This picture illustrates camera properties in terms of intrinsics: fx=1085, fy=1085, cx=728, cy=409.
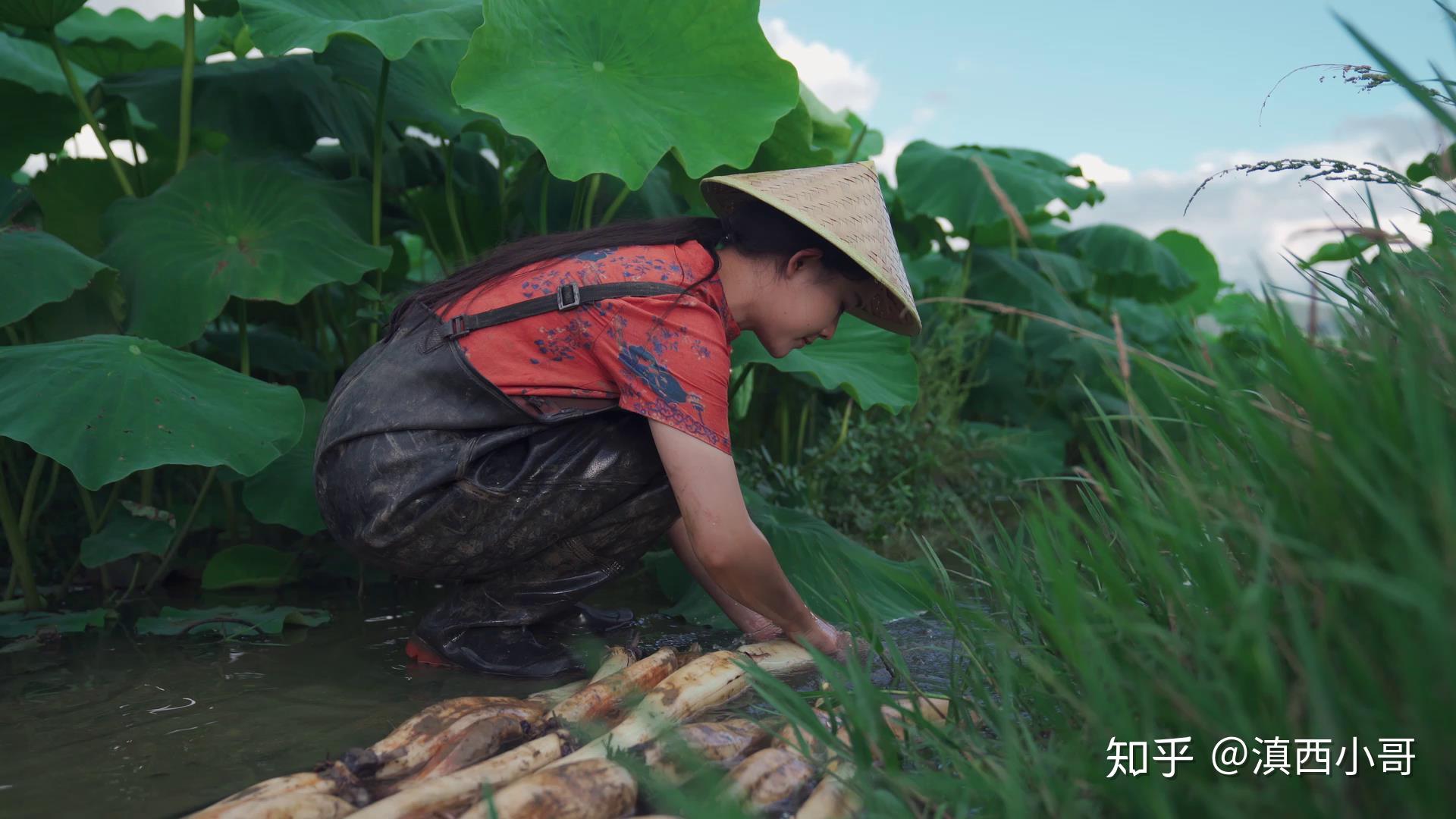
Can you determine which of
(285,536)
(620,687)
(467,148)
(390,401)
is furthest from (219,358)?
(620,687)

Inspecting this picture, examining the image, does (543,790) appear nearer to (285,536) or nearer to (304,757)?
(304,757)

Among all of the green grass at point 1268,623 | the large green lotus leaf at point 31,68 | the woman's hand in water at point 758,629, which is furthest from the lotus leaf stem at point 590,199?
the green grass at point 1268,623

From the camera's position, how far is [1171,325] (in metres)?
5.63

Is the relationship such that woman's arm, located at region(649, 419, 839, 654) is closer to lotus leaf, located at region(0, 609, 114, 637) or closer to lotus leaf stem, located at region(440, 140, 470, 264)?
lotus leaf stem, located at region(440, 140, 470, 264)

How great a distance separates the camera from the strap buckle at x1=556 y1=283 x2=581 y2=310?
1892mm

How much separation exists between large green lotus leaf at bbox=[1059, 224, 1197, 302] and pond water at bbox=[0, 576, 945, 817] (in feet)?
10.3

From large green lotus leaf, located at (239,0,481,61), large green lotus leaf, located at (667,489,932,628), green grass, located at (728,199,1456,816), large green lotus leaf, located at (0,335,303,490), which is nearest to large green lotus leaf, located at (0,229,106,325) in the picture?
large green lotus leaf, located at (0,335,303,490)

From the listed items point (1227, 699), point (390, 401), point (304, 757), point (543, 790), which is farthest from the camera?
point (390, 401)

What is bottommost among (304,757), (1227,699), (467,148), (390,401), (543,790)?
(304,757)

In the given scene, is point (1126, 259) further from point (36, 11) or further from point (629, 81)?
point (36, 11)

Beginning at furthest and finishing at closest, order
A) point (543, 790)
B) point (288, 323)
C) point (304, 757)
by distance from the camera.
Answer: point (288, 323)
point (304, 757)
point (543, 790)

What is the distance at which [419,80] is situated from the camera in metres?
2.99

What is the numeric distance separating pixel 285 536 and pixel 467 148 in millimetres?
1320

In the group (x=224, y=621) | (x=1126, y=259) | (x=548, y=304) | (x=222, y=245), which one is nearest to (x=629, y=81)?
(x=548, y=304)
